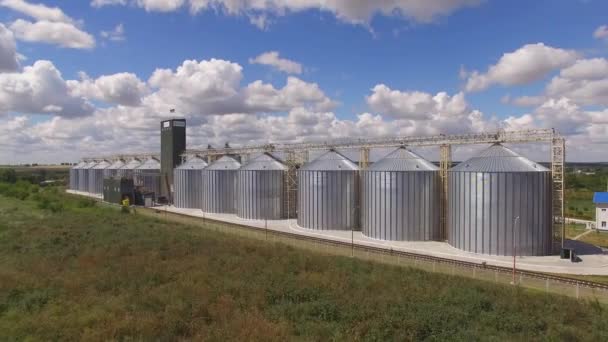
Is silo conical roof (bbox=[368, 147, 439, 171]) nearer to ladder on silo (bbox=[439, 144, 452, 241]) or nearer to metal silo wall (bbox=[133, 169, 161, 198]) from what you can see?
ladder on silo (bbox=[439, 144, 452, 241])

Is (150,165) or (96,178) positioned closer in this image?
(150,165)

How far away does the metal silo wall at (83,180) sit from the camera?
143 meters

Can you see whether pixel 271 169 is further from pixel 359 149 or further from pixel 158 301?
pixel 158 301

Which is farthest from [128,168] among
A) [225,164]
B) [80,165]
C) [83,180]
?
[80,165]

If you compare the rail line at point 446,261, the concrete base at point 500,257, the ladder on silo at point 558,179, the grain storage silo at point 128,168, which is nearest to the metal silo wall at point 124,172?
the grain storage silo at point 128,168

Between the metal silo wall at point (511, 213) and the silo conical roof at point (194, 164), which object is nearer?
the metal silo wall at point (511, 213)

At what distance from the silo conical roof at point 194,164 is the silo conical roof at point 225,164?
5.51m

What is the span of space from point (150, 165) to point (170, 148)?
56.8 ft

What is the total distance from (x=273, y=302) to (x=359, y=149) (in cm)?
4159

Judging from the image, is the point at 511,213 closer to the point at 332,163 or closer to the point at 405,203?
the point at 405,203

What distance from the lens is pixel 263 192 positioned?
72.6 m

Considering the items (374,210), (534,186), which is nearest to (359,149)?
(374,210)

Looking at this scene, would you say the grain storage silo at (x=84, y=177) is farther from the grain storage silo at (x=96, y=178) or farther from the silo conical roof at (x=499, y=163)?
the silo conical roof at (x=499, y=163)

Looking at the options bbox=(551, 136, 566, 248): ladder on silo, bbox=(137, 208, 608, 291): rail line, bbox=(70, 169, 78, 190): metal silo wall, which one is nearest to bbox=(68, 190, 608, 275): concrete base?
bbox=(137, 208, 608, 291): rail line
